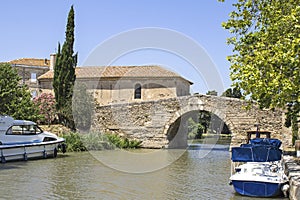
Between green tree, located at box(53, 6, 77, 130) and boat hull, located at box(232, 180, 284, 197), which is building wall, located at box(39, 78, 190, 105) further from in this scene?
boat hull, located at box(232, 180, 284, 197)

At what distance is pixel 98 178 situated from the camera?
44.0 ft

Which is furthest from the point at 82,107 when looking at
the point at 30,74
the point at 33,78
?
the point at 30,74

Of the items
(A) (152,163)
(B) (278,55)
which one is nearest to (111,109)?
(A) (152,163)

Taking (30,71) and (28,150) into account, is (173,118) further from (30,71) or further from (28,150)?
(30,71)

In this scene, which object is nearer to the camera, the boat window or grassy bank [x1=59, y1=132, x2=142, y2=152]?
the boat window

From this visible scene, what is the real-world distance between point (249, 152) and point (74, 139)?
13446 mm

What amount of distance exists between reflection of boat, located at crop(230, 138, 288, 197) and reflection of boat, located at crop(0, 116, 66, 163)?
9555 millimetres

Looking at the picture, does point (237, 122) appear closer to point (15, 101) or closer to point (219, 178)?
point (219, 178)

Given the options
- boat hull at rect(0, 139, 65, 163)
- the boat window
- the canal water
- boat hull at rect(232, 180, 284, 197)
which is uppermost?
the boat window

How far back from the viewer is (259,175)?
10445mm

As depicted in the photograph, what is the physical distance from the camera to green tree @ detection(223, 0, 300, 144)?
32.1 feet

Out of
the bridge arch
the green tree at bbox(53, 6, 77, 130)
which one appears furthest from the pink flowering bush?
the bridge arch

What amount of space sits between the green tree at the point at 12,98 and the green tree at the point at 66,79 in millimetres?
2852

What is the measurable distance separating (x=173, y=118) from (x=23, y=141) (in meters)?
11.5
